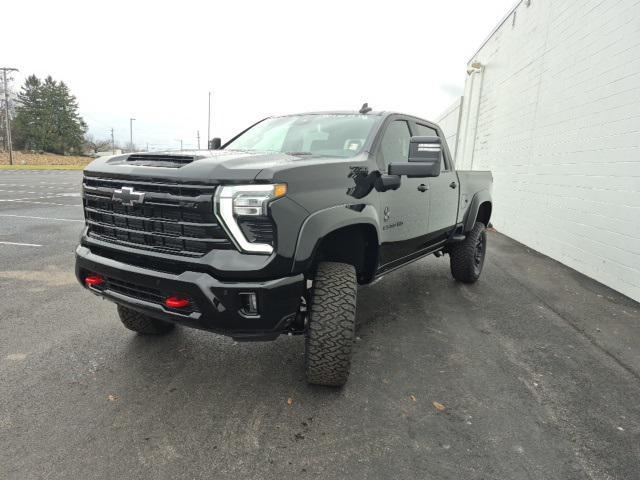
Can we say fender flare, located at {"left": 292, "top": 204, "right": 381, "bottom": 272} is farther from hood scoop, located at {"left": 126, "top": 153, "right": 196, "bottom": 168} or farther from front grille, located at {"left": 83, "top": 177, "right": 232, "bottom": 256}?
hood scoop, located at {"left": 126, "top": 153, "right": 196, "bottom": 168}

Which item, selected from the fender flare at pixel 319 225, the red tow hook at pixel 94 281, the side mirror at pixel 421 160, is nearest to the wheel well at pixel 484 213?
the side mirror at pixel 421 160

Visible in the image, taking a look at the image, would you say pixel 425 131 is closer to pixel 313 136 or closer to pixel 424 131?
pixel 424 131

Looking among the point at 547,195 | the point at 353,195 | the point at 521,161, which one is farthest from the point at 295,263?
the point at 521,161

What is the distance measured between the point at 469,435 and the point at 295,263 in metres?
1.39

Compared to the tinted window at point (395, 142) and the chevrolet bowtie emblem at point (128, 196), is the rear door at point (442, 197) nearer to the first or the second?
the tinted window at point (395, 142)

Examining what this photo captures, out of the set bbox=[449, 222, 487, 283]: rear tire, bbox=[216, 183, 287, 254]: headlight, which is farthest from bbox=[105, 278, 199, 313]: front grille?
bbox=[449, 222, 487, 283]: rear tire

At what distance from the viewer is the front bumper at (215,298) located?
7.61 feet

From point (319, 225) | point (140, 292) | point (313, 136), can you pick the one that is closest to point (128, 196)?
point (140, 292)

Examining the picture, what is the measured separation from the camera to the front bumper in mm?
2318

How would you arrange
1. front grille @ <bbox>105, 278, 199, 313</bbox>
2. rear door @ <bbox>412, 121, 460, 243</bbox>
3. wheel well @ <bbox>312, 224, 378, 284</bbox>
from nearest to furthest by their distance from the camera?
front grille @ <bbox>105, 278, 199, 313</bbox>
wheel well @ <bbox>312, 224, 378, 284</bbox>
rear door @ <bbox>412, 121, 460, 243</bbox>

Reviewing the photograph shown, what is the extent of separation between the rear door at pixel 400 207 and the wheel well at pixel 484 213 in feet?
6.62

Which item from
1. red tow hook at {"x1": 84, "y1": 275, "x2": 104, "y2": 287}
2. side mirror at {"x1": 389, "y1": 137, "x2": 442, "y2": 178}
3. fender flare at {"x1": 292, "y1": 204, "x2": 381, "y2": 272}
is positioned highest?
side mirror at {"x1": 389, "y1": 137, "x2": 442, "y2": 178}

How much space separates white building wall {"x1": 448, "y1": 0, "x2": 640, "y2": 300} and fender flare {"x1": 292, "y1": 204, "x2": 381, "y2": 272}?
14.5 feet

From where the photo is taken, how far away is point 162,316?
8.21 ft
